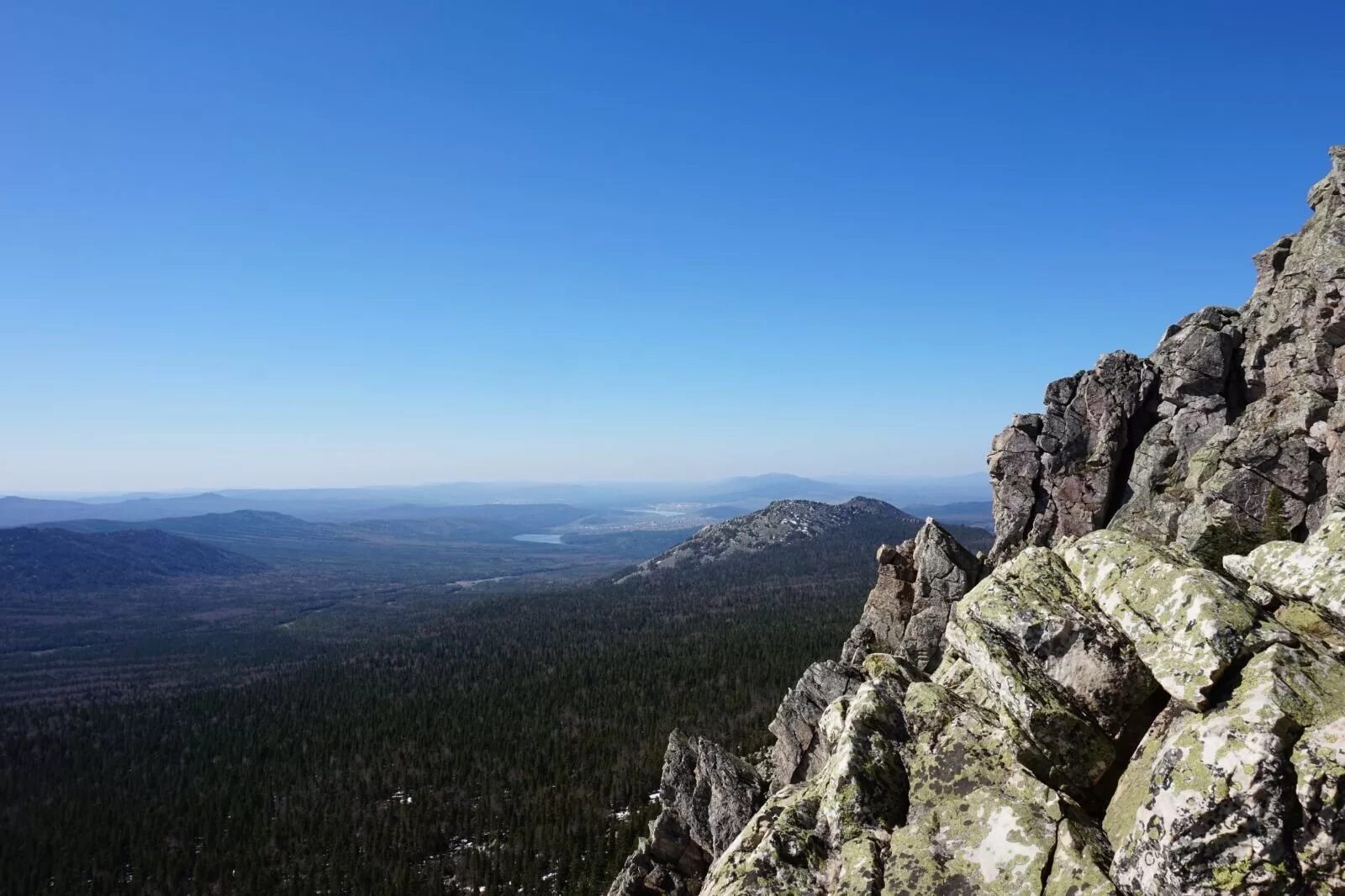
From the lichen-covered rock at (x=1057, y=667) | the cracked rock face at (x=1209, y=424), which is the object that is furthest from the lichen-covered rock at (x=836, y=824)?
the cracked rock face at (x=1209, y=424)

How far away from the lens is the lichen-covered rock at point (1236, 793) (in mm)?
11086

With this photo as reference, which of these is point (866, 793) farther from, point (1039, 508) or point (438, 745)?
point (438, 745)

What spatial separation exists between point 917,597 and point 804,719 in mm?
14123

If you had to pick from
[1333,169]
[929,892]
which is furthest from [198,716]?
[1333,169]

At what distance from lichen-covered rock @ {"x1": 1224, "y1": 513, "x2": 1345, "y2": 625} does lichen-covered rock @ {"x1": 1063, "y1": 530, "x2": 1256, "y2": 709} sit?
1.21 metres

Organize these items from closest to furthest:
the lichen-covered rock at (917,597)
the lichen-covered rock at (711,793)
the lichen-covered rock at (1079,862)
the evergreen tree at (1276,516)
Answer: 1. the lichen-covered rock at (1079,862)
2. the evergreen tree at (1276,516)
3. the lichen-covered rock at (711,793)
4. the lichen-covered rock at (917,597)

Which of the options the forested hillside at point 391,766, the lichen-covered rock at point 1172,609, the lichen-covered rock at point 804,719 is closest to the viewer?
the lichen-covered rock at point 1172,609

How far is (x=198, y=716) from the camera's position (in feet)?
465

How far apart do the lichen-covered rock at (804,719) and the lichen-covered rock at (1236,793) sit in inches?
1079

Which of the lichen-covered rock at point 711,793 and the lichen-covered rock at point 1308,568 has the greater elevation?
the lichen-covered rock at point 1308,568

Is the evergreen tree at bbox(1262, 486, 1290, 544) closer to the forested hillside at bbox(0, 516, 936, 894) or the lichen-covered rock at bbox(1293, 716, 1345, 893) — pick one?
the lichen-covered rock at bbox(1293, 716, 1345, 893)

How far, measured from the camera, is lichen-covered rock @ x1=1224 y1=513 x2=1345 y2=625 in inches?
573

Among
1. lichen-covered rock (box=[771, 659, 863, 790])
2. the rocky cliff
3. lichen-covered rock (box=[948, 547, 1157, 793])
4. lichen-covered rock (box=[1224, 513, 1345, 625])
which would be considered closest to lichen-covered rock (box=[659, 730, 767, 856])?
lichen-covered rock (box=[771, 659, 863, 790])

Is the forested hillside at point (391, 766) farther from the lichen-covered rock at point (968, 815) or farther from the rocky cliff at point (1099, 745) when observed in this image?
the lichen-covered rock at point (968, 815)
